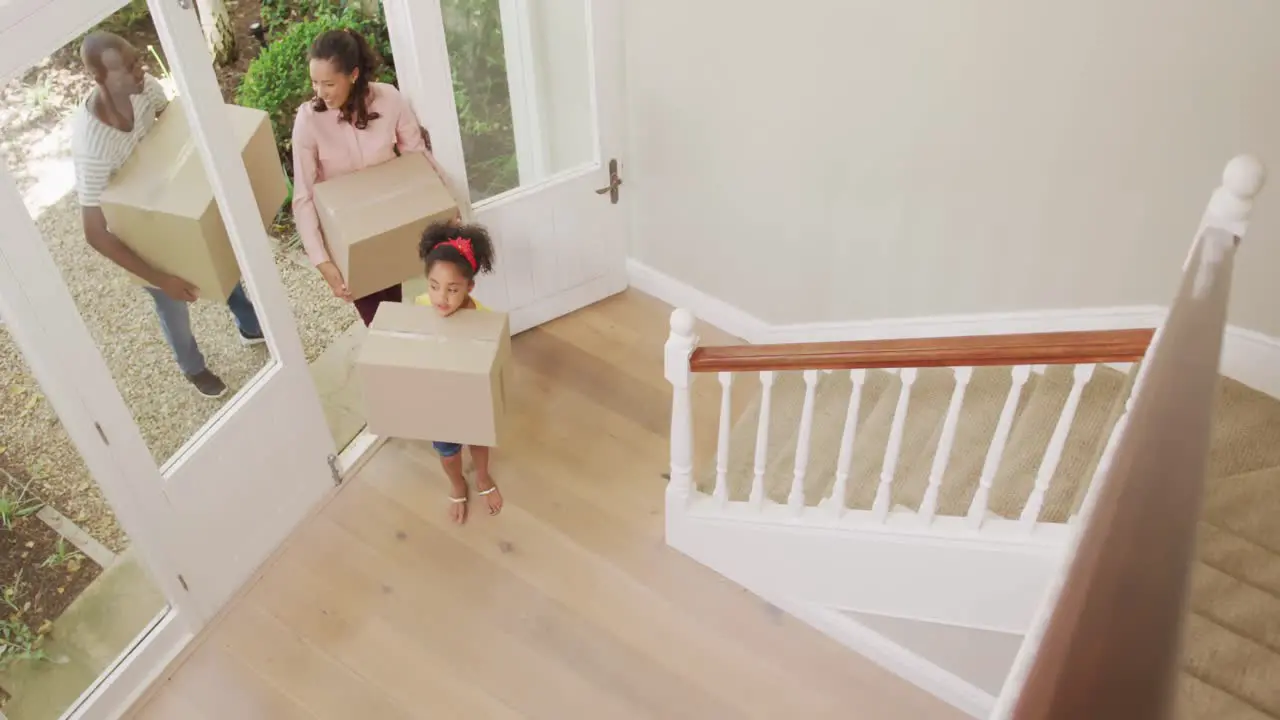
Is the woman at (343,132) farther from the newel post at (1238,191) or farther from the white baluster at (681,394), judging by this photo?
the newel post at (1238,191)

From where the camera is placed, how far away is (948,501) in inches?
118

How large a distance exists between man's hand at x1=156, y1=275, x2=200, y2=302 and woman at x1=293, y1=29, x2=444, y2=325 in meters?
0.49

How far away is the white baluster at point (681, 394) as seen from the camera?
2.77 metres

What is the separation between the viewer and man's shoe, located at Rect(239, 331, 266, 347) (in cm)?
303

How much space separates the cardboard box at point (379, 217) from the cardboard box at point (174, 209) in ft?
1.02

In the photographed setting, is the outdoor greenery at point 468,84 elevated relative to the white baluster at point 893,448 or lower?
elevated

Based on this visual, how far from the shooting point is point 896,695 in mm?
3109

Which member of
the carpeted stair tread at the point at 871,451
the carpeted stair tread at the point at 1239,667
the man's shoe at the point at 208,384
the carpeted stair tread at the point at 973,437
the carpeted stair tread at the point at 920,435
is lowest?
the carpeted stair tread at the point at 871,451

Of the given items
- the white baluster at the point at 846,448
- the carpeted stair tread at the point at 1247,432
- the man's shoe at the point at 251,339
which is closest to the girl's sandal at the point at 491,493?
the man's shoe at the point at 251,339

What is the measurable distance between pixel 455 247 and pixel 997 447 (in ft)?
5.33

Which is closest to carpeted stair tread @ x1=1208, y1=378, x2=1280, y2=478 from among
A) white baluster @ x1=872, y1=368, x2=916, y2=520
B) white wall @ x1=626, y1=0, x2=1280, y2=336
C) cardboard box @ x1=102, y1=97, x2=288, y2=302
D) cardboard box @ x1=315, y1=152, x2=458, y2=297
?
A: white wall @ x1=626, y1=0, x2=1280, y2=336

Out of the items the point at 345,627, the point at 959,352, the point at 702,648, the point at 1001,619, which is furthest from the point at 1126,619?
the point at 345,627

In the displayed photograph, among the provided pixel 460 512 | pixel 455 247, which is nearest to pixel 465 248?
pixel 455 247

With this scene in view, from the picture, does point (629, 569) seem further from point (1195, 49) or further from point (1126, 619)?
point (1126, 619)
